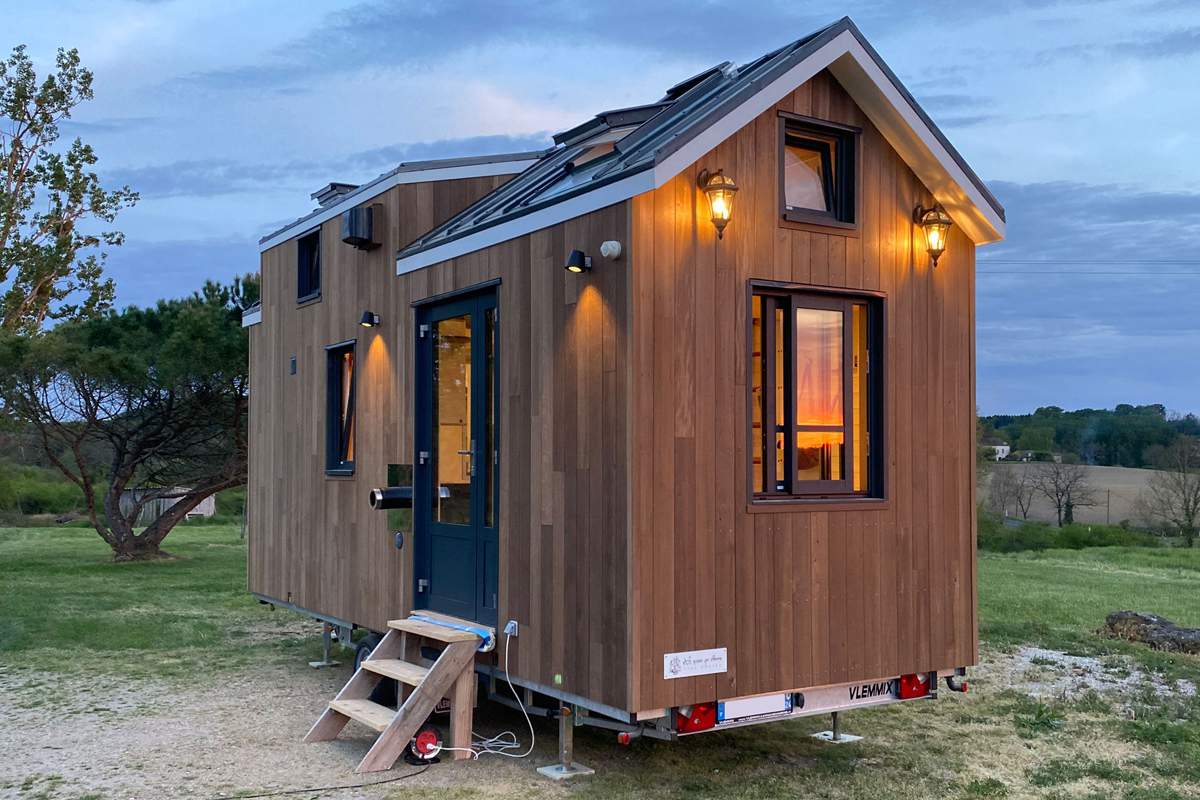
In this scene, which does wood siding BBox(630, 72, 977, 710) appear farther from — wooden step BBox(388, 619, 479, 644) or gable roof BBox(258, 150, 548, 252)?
gable roof BBox(258, 150, 548, 252)

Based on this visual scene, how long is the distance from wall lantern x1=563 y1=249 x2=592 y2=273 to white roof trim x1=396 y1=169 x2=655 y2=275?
228 mm

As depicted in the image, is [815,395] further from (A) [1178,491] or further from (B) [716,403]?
(A) [1178,491]

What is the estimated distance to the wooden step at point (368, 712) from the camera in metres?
5.96

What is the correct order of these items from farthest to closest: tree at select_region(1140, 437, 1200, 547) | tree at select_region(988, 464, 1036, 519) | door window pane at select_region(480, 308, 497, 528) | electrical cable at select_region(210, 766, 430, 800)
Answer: tree at select_region(988, 464, 1036, 519)
tree at select_region(1140, 437, 1200, 547)
door window pane at select_region(480, 308, 497, 528)
electrical cable at select_region(210, 766, 430, 800)

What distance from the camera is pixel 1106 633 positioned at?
10852 mm

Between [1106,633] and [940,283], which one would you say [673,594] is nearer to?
[940,283]

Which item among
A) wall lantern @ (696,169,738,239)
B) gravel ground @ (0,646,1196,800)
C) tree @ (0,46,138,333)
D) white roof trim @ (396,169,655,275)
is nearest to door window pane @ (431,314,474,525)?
white roof trim @ (396,169,655,275)

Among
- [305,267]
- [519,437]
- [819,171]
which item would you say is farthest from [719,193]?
[305,267]

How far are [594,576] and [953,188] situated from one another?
299 cm

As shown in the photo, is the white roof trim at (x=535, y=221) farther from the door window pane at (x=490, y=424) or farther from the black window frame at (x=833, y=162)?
the black window frame at (x=833, y=162)

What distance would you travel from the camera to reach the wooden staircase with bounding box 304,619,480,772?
577 cm

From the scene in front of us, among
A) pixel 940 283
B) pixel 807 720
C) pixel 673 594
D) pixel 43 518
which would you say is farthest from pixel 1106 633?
pixel 43 518

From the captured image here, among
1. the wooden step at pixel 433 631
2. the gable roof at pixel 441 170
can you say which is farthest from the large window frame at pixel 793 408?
the gable roof at pixel 441 170

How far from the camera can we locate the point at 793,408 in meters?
5.66
